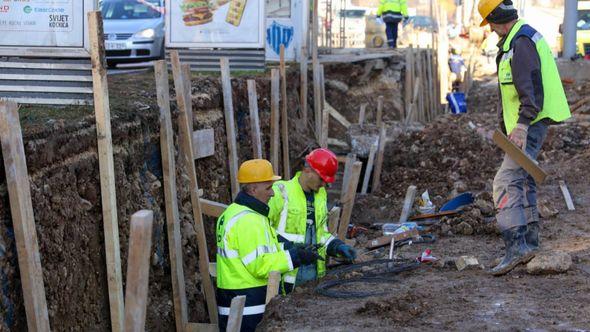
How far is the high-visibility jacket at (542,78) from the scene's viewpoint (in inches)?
287

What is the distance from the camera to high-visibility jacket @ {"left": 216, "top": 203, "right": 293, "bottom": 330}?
6793 mm

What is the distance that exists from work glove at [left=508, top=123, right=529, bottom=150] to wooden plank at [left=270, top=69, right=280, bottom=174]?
4520 millimetres

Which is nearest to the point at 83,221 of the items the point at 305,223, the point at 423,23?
the point at 305,223

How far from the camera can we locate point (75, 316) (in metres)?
6.30

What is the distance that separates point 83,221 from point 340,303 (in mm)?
1906

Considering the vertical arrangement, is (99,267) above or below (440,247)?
above

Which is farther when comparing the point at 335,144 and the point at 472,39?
the point at 472,39

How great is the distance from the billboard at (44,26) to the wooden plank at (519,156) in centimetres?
311

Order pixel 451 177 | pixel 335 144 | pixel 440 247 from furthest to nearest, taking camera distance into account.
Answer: pixel 335 144 < pixel 451 177 < pixel 440 247

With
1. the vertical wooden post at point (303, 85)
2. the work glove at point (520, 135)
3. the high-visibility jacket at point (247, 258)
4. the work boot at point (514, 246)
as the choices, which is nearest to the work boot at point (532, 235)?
A: the work boot at point (514, 246)

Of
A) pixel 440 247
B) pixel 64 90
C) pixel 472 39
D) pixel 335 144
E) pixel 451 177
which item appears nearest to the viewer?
pixel 64 90

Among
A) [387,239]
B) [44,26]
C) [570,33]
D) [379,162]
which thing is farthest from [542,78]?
[570,33]

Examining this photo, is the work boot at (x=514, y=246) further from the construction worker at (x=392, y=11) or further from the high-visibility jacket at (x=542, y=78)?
the construction worker at (x=392, y=11)

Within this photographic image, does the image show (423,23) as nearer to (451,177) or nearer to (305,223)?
→ (451,177)
